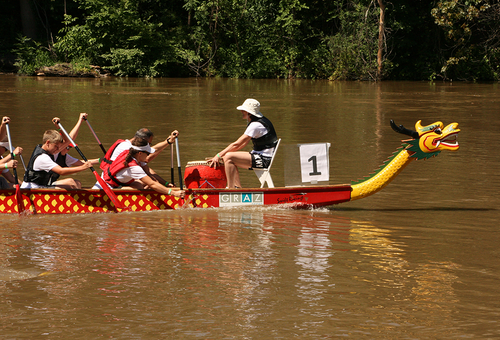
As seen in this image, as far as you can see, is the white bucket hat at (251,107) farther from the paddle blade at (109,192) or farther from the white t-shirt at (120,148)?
the paddle blade at (109,192)

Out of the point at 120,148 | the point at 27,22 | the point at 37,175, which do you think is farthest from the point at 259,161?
the point at 27,22

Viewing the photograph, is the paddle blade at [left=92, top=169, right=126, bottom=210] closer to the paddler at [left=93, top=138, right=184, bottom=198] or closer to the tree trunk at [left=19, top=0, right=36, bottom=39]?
the paddler at [left=93, top=138, right=184, bottom=198]

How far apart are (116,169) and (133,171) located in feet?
0.85

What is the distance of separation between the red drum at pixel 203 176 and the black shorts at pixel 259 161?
1.60 ft

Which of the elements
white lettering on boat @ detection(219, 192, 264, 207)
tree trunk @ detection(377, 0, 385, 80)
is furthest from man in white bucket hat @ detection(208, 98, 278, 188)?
tree trunk @ detection(377, 0, 385, 80)

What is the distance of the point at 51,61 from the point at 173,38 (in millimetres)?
7935

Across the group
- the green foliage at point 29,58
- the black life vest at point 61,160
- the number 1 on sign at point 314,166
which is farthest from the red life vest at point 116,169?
the green foliage at point 29,58

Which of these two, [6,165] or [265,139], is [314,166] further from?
[6,165]

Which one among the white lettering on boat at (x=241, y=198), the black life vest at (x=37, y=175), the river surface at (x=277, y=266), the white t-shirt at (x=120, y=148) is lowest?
the river surface at (x=277, y=266)

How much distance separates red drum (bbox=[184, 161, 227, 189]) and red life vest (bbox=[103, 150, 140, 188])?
0.84 m

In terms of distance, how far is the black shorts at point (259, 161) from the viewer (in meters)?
8.88

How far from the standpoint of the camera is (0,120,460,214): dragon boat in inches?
335

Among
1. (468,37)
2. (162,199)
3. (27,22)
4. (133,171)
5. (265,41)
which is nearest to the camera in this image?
(133,171)

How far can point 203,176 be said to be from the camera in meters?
8.95
